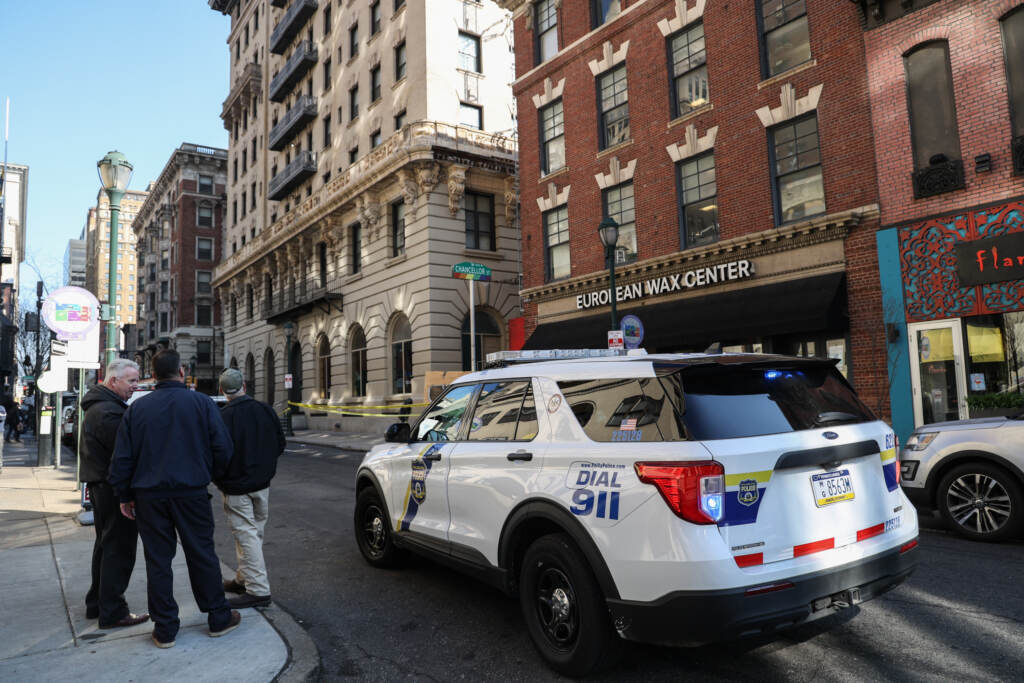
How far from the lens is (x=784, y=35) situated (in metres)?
15.0

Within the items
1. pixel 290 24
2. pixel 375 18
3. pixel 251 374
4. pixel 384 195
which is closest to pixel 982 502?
pixel 384 195

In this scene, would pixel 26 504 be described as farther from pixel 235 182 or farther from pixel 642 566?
pixel 235 182

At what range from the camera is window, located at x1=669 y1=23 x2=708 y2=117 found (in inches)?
655

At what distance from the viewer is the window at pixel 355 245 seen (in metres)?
30.4

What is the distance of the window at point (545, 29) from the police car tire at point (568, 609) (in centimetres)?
1972

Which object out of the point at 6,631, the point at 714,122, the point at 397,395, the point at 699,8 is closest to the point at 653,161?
the point at 714,122

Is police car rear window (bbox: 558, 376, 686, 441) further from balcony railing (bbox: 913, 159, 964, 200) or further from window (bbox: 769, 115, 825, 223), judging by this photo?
window (bbox: 769, 115, 825, 223)

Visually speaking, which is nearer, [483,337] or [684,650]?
[684,650]

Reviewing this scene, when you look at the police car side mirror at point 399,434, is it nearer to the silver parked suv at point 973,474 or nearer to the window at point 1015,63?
the silver parked suv at point 973,474

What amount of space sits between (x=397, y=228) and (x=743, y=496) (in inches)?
1007

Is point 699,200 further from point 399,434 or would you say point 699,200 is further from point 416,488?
point 416,488

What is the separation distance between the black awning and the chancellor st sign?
0.34 meters

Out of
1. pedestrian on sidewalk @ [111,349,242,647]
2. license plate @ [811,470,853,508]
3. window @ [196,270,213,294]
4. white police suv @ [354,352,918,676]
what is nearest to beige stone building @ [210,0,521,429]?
pedestrian on sidewalk @ [111,349,242,647]

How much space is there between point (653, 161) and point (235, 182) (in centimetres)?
3741
